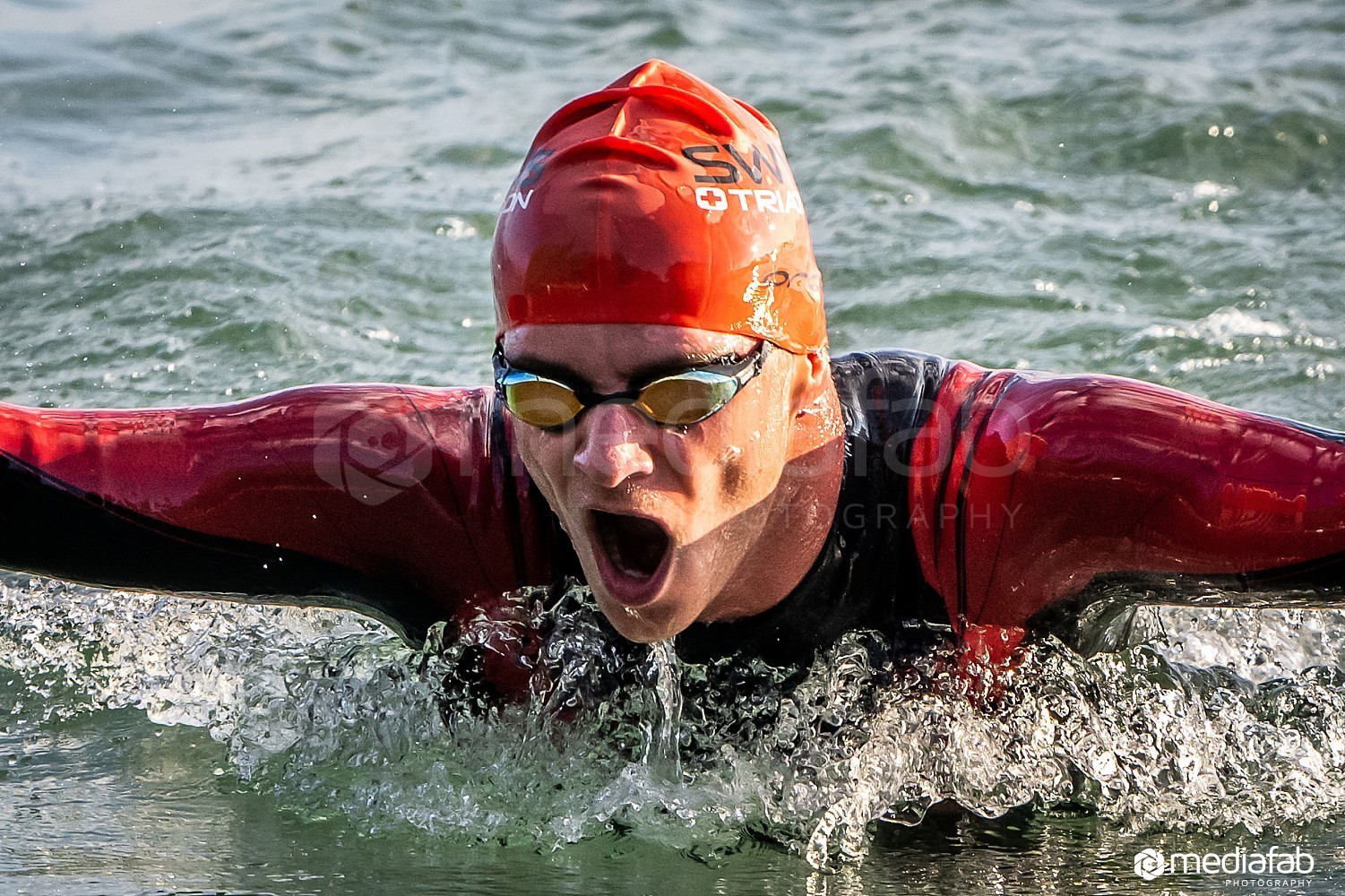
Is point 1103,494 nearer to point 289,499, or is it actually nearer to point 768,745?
point 768,745

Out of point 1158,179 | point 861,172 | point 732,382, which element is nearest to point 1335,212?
point 1158,179

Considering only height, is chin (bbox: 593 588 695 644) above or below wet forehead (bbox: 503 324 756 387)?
below

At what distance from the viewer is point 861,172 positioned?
768 cm

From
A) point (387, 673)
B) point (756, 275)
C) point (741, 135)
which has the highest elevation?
point (741, 135)

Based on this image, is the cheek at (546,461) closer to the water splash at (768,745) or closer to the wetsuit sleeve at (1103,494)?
the water splash at (768,745)

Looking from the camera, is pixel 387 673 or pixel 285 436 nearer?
pixel 285 436

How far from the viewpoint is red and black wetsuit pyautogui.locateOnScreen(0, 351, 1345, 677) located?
2.84 metres

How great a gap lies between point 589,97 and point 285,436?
3.13 ft

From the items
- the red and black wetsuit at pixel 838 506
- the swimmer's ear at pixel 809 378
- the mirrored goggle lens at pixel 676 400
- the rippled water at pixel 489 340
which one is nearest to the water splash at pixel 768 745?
the rippled water at pixel 489 340

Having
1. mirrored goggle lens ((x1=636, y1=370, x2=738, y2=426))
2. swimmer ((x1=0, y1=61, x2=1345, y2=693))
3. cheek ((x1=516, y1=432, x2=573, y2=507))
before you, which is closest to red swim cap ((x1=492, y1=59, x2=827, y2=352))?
swimmer ((x1=0, y1=61, x2=1345, y2=693))

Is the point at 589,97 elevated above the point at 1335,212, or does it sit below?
above

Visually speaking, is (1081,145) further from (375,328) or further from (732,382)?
(732,382)

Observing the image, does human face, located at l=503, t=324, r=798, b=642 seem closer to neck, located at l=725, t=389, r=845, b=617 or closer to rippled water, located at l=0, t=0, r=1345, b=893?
neck, located at l=725, t=389, r=845, b=617

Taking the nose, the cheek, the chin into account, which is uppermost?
the nose
